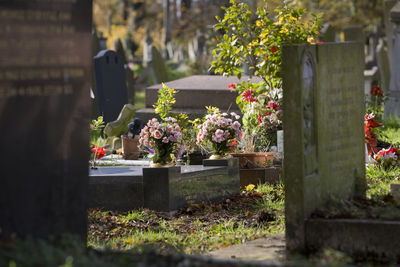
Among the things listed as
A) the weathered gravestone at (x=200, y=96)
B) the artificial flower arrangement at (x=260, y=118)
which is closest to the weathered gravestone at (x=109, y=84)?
the weathered gravestone at (x=200, y=96)

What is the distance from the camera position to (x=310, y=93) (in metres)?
6.93

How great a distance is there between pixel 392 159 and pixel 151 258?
6.09 m

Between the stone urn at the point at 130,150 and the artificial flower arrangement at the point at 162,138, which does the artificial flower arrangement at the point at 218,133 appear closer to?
the artificial flower arrangement at the point at 162,138

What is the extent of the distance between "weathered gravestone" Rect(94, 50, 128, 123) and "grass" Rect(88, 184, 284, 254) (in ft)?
22.4

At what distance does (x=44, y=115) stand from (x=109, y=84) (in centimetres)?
1022

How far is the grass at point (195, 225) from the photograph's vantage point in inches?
294

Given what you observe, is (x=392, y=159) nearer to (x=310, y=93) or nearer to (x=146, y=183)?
(x=146, y=183)

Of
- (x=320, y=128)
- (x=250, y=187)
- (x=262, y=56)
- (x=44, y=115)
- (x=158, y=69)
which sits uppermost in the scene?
(x=158, y=69)

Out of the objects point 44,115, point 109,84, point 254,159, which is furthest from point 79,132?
point 109,84

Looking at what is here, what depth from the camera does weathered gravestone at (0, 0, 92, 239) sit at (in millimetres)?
5930

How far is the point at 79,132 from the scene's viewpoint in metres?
6.42

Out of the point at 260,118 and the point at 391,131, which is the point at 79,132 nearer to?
the point at 260,118

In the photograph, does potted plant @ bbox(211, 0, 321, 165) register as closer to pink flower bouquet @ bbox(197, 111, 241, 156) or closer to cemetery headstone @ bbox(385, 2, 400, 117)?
pink flower bouquet @ bbox(197, 111, 241, 156)

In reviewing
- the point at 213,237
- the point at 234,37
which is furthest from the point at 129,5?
the point at 213,237
